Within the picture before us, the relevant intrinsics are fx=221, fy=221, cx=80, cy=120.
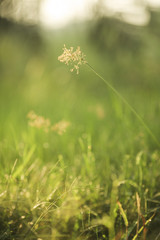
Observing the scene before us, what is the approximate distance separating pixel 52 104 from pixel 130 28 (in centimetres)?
122

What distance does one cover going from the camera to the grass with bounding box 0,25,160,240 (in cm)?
88

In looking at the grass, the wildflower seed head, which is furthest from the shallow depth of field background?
the wildflower seed head

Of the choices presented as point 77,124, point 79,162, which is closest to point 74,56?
point 79,162

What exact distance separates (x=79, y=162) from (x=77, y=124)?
0.59 metres

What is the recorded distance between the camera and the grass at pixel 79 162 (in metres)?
0.88

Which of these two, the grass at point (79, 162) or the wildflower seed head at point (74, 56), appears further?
the grass at point (79, 162)

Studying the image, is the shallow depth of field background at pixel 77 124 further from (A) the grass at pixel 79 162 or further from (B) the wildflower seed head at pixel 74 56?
(B) the wildflower seed head at pixel 74 56

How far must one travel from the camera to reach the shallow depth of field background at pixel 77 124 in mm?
921

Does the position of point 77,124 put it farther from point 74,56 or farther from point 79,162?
point 74,56

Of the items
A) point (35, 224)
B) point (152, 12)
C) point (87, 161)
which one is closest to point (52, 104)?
point (152, 12)

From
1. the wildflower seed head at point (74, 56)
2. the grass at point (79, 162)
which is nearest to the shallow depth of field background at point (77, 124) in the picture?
the grass at point (79, 162)

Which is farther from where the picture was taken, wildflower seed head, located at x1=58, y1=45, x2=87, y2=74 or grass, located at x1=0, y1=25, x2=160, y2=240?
grass, located at x1=0, y1=25, x2=160, y2=240

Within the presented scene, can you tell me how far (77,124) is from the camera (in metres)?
1.89

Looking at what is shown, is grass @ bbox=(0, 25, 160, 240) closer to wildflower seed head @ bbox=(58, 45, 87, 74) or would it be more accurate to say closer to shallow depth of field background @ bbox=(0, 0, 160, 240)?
shallow depth of field background @ bbox=(0, 0, 160, 240)
